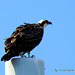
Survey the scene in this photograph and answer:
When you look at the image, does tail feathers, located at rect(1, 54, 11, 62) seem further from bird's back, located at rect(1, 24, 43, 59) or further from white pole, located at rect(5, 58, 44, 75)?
white pole, located at rect(5, 58, 44, 75)

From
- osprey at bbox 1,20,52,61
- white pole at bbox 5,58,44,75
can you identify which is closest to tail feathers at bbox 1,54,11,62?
osprey at bbox 1,20,52,61

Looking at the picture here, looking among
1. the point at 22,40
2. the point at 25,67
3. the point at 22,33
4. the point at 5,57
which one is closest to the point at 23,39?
the point at 22,40

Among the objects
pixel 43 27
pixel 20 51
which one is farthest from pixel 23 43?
pixel 43 27

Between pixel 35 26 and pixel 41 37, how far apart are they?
1.21 feet

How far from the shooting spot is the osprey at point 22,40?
6441 mm

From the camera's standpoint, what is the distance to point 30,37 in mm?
7039

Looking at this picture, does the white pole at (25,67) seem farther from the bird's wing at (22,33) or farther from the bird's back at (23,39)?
the bird's wing at (22,33)

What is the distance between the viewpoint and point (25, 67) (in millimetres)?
5852

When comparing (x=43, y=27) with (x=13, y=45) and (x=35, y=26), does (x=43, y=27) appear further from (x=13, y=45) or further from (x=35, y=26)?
(x=13, y=45)

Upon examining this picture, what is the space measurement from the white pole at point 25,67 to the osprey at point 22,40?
32cm

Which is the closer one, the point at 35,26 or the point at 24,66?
the point at 24,66

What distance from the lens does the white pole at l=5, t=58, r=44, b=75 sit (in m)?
5.82

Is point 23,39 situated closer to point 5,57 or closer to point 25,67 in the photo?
point 5,57

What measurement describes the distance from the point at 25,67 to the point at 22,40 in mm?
1062
